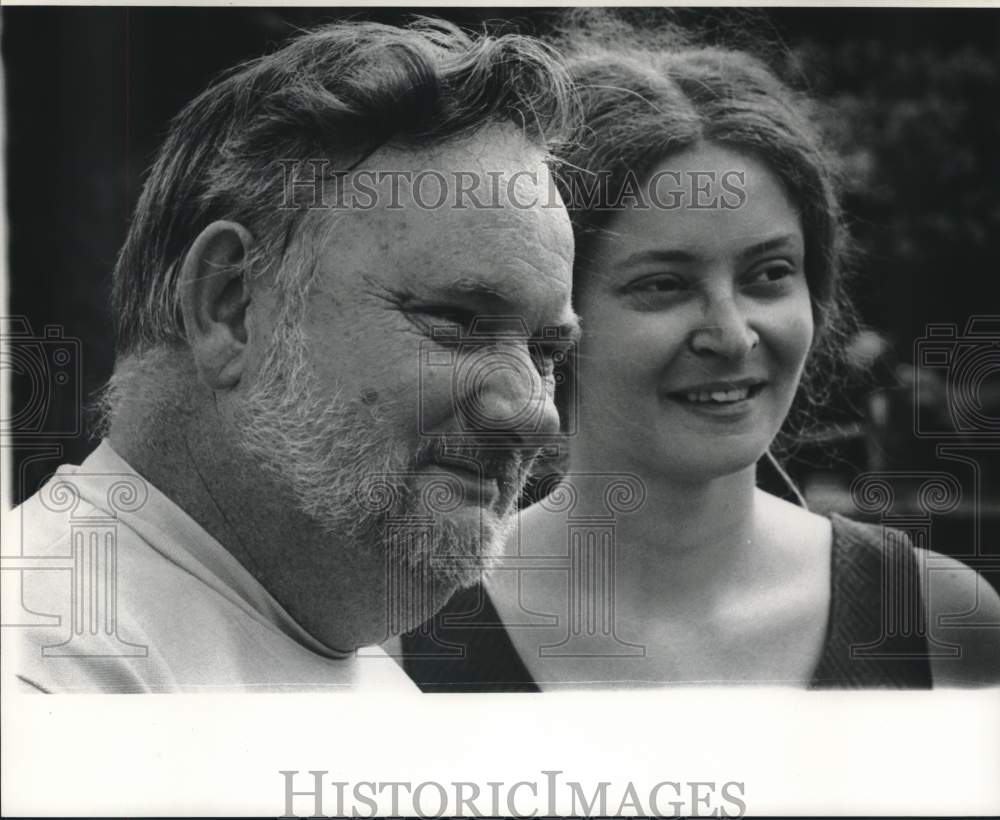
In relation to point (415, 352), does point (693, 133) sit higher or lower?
higher

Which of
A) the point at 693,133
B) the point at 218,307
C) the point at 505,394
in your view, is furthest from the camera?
the point at 693,133

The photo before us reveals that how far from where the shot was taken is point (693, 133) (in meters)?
4.02

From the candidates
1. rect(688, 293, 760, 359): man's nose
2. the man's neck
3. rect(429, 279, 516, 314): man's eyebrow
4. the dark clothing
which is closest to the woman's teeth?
rect(688, 293, 760, 359): man's nose

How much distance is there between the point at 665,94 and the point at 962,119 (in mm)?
1045

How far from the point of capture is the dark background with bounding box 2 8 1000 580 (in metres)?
4.01

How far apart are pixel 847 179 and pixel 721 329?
2.26 ft

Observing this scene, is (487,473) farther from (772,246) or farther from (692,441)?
(772,246)

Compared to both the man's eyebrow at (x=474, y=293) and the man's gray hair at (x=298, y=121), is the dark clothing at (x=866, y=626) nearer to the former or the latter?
the man's eyebrow at (x=474, y=293)

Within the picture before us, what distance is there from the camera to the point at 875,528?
4223 millimetres

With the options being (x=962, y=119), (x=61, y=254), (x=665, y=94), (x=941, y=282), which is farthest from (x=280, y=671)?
(x=962, y=119)

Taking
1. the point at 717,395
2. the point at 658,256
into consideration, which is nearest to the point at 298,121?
the point at 658,256

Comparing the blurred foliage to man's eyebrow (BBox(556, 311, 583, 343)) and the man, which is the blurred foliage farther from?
man's eyebrow (BBox(556, 311, 583, 343))

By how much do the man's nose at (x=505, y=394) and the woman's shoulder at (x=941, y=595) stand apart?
1126 millimetres

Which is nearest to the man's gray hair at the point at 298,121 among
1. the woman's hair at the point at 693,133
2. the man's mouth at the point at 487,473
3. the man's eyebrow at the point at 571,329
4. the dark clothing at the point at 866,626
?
the woman's hair at the point at 693,133
